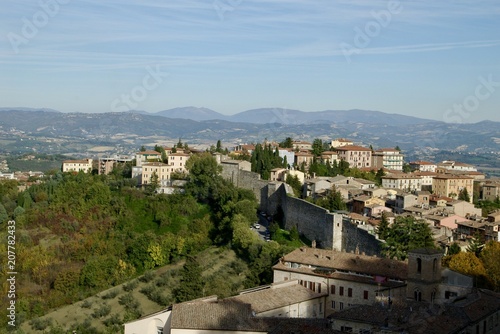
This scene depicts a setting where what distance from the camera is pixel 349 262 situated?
24.7 meters

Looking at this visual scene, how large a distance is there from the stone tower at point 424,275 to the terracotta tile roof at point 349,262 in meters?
1.59

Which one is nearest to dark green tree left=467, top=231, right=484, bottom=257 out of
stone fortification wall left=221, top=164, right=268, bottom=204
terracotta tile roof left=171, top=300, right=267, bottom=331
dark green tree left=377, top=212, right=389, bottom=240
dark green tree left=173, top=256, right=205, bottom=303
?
dark green tree left=377, top=212, right=389, bottom=240

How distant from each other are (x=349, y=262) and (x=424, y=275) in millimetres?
4154

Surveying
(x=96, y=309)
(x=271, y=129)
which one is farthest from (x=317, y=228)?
(x=271, y=129)

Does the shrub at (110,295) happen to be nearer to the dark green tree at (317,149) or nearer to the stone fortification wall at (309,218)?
the stone fortification wall at (309,218)

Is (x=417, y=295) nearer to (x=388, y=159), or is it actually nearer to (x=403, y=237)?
(x=403, y=237)

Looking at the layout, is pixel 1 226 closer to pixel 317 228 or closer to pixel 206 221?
pixel 206 221

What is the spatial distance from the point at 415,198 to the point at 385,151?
925 inches

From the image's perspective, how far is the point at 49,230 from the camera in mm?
42375

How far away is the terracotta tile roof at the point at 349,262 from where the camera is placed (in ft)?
76.5

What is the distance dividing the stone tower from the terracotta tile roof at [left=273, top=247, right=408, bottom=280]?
5.22 ft

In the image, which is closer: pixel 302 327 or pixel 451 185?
pixel 302 327

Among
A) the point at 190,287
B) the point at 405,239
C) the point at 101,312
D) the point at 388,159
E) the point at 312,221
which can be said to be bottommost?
the point at 101,312

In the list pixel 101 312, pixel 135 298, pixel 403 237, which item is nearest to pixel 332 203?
pixel 403 237
